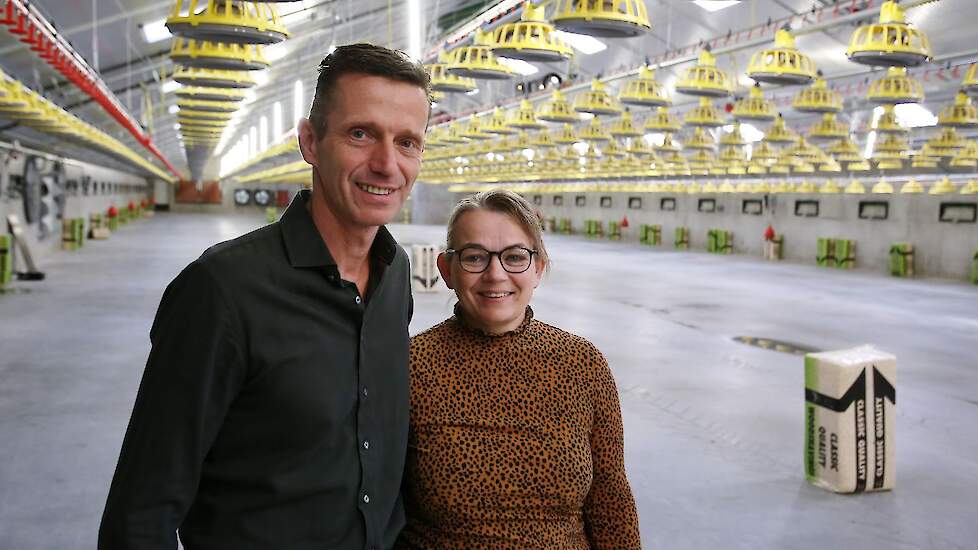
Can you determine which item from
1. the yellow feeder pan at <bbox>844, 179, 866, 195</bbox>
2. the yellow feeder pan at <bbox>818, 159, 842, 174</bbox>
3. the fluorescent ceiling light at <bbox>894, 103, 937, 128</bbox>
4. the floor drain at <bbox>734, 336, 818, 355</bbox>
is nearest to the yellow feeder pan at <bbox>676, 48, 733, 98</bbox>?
the floor drain at <bbox>734, 336, 818, 355</bbox>

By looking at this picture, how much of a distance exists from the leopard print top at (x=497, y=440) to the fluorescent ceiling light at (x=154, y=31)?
1817 centimetres

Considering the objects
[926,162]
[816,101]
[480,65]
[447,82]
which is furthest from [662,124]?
[926,162]

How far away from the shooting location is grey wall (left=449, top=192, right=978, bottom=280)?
1029 inches

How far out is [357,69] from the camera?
1861mm

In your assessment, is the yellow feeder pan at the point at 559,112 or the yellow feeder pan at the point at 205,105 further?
the yellow feeder pan at the point at 559,112

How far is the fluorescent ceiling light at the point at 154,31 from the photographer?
1859 centimetres

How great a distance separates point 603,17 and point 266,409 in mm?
7094

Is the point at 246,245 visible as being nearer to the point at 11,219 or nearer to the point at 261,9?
the point at 261,9

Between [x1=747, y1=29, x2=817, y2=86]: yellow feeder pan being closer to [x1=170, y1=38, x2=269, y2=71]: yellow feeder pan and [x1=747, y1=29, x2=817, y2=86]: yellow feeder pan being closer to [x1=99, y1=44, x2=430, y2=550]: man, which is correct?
[x1=170, y1=38, x2=269, y2=71]: yellow feeder pan

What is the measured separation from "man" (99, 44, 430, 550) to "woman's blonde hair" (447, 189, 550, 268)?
392 millimetres

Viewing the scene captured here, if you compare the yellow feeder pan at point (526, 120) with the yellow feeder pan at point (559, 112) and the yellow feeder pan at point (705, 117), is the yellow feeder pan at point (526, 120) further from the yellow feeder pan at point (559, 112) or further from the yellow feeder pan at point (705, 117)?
the yellow feeder pan at point (705, 117)

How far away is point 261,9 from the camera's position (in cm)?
819

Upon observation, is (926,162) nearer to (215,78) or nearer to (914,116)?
(914,116)

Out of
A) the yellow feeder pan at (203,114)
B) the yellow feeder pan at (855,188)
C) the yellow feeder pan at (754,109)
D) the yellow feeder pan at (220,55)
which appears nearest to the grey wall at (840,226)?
the yellow feeder pan at (855,188)
